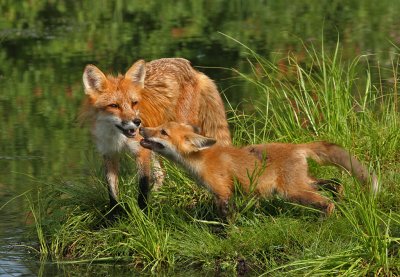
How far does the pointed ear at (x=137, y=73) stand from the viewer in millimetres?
9555

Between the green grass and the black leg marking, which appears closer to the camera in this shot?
the green grass

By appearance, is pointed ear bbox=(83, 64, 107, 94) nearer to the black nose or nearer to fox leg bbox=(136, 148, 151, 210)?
the black nose

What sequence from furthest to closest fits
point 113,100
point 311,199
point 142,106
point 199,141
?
point 142,106
point 113,100
point 199,141
point 311,199

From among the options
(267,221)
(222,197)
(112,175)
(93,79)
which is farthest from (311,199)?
(93,79)

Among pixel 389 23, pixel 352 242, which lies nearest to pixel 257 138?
pixel 352 242

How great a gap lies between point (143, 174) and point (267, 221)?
132 cm

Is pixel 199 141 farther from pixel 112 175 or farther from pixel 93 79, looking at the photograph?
pixel 93 79

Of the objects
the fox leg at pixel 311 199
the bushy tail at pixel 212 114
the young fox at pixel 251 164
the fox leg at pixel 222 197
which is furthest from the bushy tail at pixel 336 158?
the bushy tail at pixel 212 114

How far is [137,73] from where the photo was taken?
31.6 ft

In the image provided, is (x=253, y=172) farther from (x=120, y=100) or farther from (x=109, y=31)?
(x=109, y=31)

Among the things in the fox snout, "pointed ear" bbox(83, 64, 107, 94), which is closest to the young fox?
the fox snout

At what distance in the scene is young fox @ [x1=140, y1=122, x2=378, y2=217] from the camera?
27.5 feet

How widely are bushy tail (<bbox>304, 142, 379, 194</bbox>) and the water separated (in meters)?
1.78

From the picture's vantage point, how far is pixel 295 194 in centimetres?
836
